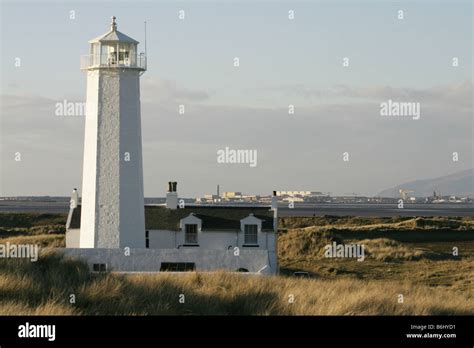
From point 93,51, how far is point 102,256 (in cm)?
713

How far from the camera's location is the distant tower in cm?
3145

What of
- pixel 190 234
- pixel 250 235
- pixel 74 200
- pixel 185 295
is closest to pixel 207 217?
pixel 190 234

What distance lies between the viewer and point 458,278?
121 ft

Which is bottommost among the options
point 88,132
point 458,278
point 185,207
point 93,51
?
point 458,278

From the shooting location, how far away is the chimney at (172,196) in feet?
121

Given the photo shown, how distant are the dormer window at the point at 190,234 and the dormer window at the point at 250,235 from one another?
1.83 metres

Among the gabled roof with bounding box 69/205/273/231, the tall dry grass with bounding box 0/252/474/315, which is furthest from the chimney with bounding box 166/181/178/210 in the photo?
the tall dry grass with bounding box 0/252/474/315

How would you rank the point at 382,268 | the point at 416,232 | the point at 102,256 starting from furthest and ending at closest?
the point at 416,232
the point at 382,268
the point at 102,256

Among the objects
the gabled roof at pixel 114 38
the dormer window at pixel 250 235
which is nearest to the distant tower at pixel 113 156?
the gabled roof at pixel 114 38

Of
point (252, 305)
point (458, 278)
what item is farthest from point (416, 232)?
point (252, 305)

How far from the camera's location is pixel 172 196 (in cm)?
3731

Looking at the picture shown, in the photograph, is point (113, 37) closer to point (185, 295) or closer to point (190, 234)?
point (190, 234)

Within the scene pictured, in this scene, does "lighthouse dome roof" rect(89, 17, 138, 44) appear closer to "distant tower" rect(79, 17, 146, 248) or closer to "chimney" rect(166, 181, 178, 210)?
"distant tower" rect(79, 17, 146, 248)
